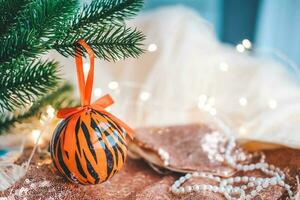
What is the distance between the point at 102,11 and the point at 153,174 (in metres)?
0.27

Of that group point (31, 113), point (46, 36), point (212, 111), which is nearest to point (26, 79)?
point (46, 36)

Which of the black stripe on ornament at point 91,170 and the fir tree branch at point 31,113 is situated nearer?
the black stripe on ornament at point 91,170

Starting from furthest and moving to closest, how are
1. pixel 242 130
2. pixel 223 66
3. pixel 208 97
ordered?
1. pixel 223 66
2. pixel 208 97
3. pixel 242 130

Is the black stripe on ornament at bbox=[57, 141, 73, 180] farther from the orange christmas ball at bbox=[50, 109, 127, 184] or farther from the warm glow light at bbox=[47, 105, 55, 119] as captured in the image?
the warm glow light at bbox=[47, 105, 55, 119]

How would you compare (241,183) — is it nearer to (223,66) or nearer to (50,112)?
(50,112)

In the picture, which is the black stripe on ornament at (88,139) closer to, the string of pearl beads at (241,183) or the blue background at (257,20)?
the string of pearl beads at (241,183)

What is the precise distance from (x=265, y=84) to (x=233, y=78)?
79mm

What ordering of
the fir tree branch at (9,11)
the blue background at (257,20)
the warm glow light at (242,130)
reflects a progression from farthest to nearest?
the blue background at (257,20) < the warm glow light at (242,130) < the fir tree branch at (9,11)

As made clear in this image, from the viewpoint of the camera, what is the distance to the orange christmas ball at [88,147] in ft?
1.80

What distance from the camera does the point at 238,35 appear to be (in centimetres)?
148

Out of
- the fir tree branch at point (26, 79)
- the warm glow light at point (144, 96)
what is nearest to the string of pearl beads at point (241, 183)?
the fir tree branch at point (26, 79)

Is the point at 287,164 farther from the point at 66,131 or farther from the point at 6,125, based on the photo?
the point at 6,125

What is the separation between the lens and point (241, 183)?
0.65 meters

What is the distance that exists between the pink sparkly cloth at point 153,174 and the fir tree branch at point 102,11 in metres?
0.21
